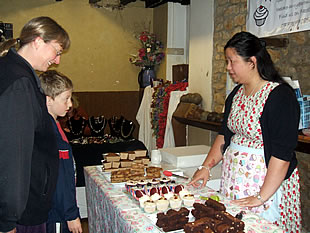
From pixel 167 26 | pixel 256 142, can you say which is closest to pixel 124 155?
pixel 256 142

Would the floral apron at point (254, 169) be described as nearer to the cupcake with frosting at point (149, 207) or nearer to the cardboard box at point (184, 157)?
the cardboard box at point (184, 157)

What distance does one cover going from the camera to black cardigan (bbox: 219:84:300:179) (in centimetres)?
154

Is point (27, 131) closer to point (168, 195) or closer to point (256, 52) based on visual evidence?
point (168, 195)

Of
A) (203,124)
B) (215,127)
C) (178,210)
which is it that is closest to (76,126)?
(203,124)

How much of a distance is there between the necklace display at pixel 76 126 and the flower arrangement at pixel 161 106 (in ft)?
4.35

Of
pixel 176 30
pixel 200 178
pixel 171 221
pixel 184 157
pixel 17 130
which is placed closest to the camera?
pixel 17 130

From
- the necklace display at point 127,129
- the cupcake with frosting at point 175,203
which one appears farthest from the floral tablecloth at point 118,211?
the necklace display at point 127,129

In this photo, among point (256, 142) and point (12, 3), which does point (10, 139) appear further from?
point (12, 3)

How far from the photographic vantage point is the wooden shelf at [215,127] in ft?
7.90

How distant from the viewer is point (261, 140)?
64.9 inches

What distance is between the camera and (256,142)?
1671 millimetres

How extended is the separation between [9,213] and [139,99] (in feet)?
16.4

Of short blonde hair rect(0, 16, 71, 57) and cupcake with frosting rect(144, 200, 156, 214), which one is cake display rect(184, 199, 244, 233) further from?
short blonde hair rect(0, 16, 71, 57)

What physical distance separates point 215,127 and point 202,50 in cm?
117
